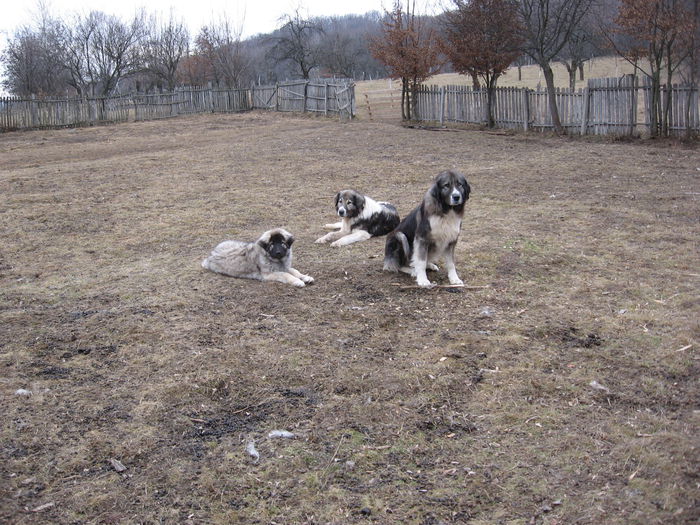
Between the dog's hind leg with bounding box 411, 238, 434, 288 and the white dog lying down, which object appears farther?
the white dog lying down

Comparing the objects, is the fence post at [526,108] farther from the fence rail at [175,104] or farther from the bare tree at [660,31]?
the fence rail at [175,104]

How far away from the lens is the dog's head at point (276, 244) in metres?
7.57

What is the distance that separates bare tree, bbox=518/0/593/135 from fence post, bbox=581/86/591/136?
0.76 metres

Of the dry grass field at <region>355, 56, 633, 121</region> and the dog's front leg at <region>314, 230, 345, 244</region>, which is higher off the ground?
A: the dry grass field at <region>355, 56, 633, 121</region>

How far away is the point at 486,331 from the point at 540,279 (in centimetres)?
170

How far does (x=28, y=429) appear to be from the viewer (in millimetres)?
4477

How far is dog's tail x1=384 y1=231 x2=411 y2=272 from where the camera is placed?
761cm

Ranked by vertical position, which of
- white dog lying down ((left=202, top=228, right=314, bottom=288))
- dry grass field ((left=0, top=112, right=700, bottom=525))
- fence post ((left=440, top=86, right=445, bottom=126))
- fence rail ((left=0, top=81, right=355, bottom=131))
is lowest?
dry grass field ((left=0, top=112, right=700, bottom=525))

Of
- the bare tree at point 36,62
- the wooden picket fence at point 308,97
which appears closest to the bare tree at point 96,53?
the bare tree at point 36,62

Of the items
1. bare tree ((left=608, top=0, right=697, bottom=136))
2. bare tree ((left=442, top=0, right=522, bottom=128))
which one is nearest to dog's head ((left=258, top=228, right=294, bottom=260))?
bare tree ((left=608, top=0, right=697, bottom=136))

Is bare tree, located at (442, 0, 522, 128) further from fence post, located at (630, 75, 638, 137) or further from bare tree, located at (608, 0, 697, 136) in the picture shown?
fence post, located at (630, 75, 638, 137)

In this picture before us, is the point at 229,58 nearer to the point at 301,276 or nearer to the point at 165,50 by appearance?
the point at 165,50

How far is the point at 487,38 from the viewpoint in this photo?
76.7 ft

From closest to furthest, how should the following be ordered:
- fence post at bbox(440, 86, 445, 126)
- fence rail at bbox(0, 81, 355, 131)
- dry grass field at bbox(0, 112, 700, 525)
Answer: dry grass field at bbox(0, 112, 700, 525)
fence post at bbox(440, 86, 445, 126)
fence rail at bbox(0, 81, 355, 131)
